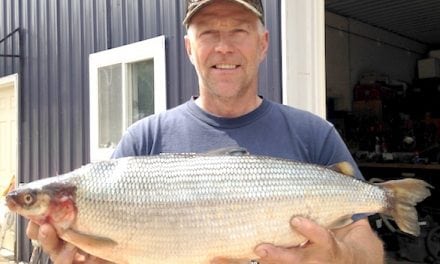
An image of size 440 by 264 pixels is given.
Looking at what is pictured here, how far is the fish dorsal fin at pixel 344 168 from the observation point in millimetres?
2193

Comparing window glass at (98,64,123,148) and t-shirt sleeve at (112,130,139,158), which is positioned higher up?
window glass at (98,64,123,148)

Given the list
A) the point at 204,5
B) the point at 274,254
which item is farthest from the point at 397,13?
the point at 274,254

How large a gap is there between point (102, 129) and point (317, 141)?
424 centimetres

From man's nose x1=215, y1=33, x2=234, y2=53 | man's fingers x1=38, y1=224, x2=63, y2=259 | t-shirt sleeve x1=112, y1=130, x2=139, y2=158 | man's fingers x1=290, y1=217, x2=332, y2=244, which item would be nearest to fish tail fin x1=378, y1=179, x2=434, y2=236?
man's fingers x1=290, y1=217, x2=332, y2=244

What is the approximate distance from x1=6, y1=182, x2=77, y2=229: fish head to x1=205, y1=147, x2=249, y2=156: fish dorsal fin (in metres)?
0.58

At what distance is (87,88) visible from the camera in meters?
6.43

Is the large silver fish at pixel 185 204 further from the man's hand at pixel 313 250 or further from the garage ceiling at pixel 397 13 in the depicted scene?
the garage ceiling at pixel 397 13

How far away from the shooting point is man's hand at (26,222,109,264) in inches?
80.0

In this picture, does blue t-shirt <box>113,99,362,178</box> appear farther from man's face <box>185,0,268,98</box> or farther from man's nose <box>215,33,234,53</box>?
man's nose <box>215,33,234,53</box>

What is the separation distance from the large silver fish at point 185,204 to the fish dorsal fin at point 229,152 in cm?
4

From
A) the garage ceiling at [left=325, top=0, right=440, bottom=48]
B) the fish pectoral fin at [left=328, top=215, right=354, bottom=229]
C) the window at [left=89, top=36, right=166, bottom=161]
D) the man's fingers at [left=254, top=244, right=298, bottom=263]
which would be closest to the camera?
the man's fingers at [left=254, top=244, right=298, bottom=263]

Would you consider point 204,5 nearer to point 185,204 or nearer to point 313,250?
point 185,204

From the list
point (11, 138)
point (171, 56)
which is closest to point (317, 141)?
point (171, 56)

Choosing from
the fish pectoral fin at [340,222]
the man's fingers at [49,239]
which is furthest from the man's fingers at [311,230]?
the man's fingers at [49,239]
